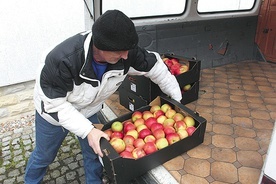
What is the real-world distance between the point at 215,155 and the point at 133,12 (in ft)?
7.09

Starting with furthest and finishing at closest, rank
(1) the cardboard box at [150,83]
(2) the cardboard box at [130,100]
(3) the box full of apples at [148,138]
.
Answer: (2) the cardboard box at [130,100], (1) the cardboard box at [150,83], (3) the box full of apples at [148,138]

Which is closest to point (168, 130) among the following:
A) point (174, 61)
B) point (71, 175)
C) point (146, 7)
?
point (174, 61)

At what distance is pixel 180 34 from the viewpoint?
12.1 feet

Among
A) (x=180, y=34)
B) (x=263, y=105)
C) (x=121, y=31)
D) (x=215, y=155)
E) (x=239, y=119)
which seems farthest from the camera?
(x=180, y=34)

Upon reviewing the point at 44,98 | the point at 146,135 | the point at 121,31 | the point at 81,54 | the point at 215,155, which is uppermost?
the point at 121,31

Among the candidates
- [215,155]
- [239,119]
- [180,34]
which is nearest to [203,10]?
[180,34]

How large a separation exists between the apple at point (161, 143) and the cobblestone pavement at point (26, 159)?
4.73 ft

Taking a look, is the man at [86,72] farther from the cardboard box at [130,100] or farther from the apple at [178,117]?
the cardboard box at [130,100]

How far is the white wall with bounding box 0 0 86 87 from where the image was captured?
346 cm

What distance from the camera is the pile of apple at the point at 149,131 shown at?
1.78m

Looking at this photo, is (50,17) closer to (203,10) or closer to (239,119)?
(203,10)

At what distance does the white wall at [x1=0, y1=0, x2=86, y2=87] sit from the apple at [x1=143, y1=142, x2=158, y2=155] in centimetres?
239

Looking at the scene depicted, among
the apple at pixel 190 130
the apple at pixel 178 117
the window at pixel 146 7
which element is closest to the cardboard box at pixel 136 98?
the apple at pixel 178 117

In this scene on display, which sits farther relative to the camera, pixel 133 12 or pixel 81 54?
pixel 133 12
